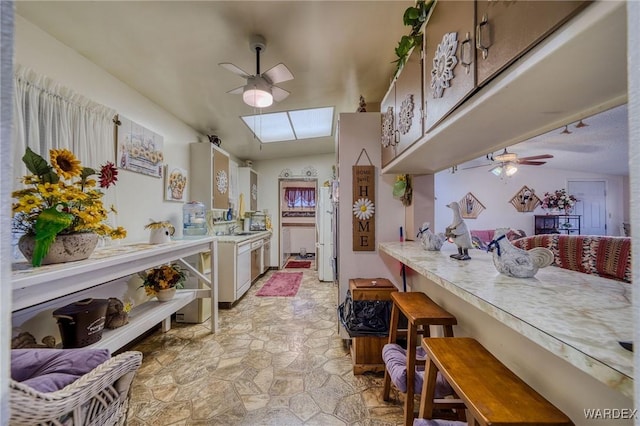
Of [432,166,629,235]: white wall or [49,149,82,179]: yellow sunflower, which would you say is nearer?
[49,149,82,179]: yellow sunflower

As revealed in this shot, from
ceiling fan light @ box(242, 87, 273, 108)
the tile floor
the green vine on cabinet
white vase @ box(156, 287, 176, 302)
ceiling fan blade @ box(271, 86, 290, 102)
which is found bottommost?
the tile floor

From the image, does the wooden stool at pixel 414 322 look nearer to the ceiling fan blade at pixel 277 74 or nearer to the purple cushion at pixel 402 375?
the purple cushion at pixel 402 375

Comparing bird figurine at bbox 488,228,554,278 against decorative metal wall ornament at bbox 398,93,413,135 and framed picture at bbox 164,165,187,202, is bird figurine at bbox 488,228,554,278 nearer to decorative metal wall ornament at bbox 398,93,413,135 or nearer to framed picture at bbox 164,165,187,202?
decorative metal wall ornament at bbox 398,93,413,135

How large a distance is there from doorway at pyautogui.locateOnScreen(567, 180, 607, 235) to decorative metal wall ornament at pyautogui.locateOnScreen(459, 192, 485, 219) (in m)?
1.78

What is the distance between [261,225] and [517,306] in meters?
4.87

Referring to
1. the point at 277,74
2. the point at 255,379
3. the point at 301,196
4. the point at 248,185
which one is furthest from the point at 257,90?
the point at 301,196

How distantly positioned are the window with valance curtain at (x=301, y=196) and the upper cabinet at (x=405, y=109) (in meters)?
5.00

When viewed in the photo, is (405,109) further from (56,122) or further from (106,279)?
(56,122)

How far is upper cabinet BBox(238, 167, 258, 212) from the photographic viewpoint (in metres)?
4.75

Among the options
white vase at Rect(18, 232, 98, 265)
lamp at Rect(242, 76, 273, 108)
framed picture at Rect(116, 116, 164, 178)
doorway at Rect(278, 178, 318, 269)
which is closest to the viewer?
white vase at Rect(18, 232, 98, 265)

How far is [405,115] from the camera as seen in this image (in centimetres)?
155

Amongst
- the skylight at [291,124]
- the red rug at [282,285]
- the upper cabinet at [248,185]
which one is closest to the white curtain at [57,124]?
the skylight at [291,124]

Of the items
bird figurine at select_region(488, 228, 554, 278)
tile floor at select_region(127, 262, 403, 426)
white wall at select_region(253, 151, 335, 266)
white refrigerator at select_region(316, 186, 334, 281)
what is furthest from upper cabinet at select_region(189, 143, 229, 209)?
bird figurine at select_region(488, 228, 554, 278)

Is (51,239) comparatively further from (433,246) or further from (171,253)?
(433,246)
